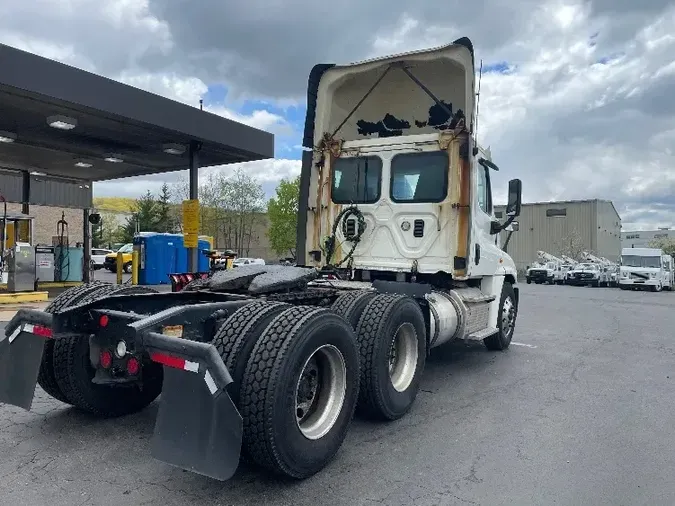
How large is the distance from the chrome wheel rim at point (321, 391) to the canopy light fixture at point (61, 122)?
9.84 m

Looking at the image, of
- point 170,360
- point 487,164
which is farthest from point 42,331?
point 487,164

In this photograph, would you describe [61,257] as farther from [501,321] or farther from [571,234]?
[571,234]

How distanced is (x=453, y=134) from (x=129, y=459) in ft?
16.2

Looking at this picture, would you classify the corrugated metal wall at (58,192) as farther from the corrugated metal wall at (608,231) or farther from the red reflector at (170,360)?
the corrugated metal wall at (608,231)

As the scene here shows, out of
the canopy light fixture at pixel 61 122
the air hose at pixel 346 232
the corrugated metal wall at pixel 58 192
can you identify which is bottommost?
the air hose at pixel 346 232

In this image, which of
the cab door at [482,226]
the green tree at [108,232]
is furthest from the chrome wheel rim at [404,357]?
the green tree at [108,232]

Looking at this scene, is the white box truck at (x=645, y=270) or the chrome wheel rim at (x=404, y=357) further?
the white box truck at (x=645, y=270)

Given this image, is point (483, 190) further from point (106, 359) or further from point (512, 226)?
point (106, 359)

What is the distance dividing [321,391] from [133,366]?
52.2 inches

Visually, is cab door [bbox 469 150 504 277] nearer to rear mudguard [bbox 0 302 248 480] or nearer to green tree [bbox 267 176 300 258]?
rear mudguard [bbox 0 302 248 480]

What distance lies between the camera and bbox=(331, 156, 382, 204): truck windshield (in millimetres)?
7160

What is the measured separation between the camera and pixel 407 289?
6.03 meters

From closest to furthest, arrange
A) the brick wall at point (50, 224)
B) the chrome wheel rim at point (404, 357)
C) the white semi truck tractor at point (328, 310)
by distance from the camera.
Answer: the white semi truck tractor at point (328, 310), the chrome wheel rim at point (404, 357), the brick wall at point (50, 224)

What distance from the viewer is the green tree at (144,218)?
52.5m
